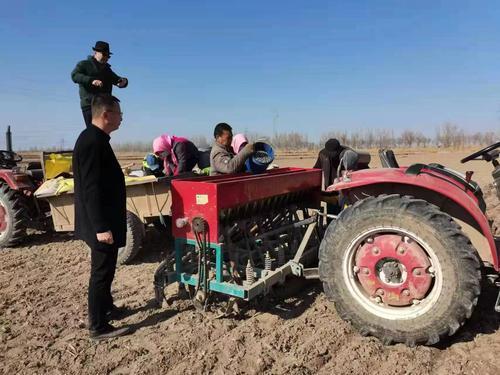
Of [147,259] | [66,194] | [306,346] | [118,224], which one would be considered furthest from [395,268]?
[66,194]

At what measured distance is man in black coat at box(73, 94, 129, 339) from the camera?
306 centimetres

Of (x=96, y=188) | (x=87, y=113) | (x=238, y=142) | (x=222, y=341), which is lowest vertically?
(x=222, y=341)

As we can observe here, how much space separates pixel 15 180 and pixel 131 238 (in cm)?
257

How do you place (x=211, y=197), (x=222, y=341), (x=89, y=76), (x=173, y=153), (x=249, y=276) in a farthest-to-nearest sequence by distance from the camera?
(x=173, y=153) < (x=89, y=76) < (x=249, y=276) < (x=211, y=197) < (x=222, y=341)

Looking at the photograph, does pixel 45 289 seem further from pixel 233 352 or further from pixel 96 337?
pixel 233 352

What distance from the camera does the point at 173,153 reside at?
19.0 feet

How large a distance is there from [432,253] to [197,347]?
179cm

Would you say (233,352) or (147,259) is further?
(147,259)

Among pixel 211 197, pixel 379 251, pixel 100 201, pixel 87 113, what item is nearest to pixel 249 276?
pixel 211 197

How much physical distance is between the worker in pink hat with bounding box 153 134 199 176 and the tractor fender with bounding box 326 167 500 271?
3.00m

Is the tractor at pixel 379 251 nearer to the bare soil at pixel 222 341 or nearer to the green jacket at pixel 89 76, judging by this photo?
the bare soil at pixel 222 341

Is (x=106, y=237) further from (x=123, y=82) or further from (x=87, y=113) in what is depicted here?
(x=123, y=82)

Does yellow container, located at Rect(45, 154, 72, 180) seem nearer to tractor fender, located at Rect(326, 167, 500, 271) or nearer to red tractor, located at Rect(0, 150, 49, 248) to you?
red tractor, located at Rect(0, 150, 49, 248)

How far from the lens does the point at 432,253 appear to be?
2715 millimetres
